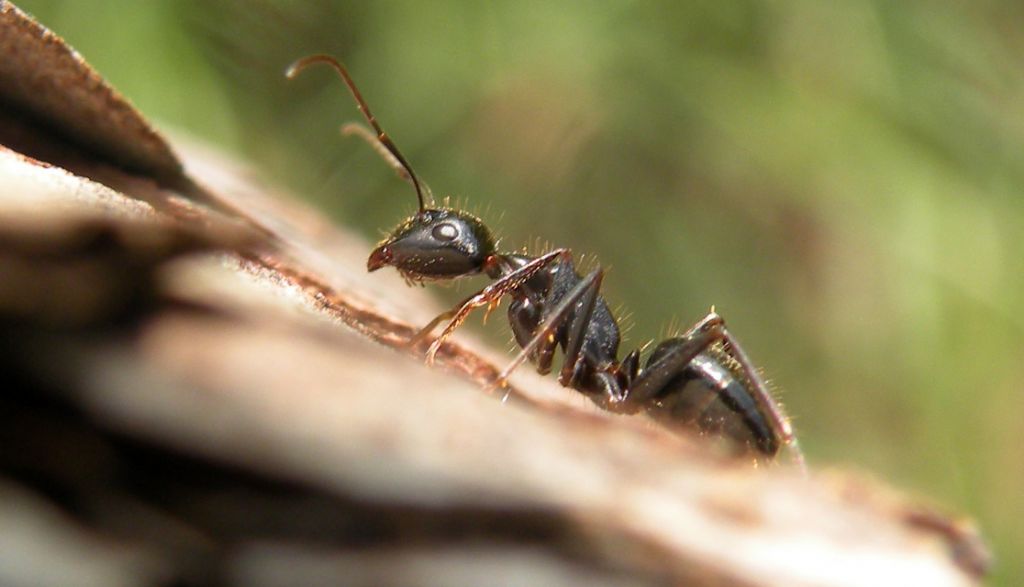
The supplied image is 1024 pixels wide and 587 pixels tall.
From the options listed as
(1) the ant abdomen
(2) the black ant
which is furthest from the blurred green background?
(1) the ant abdomen

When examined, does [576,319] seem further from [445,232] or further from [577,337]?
[445,232]

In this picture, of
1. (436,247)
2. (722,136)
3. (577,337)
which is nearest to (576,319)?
(577,337)

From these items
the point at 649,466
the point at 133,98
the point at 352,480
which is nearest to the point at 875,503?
the point at 649,466

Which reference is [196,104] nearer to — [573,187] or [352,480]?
[573,187]

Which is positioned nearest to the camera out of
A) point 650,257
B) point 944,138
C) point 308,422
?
point 308,422

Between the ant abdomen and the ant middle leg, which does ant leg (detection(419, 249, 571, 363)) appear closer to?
the ant middle leg

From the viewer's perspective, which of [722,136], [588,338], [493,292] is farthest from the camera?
[722,136]
